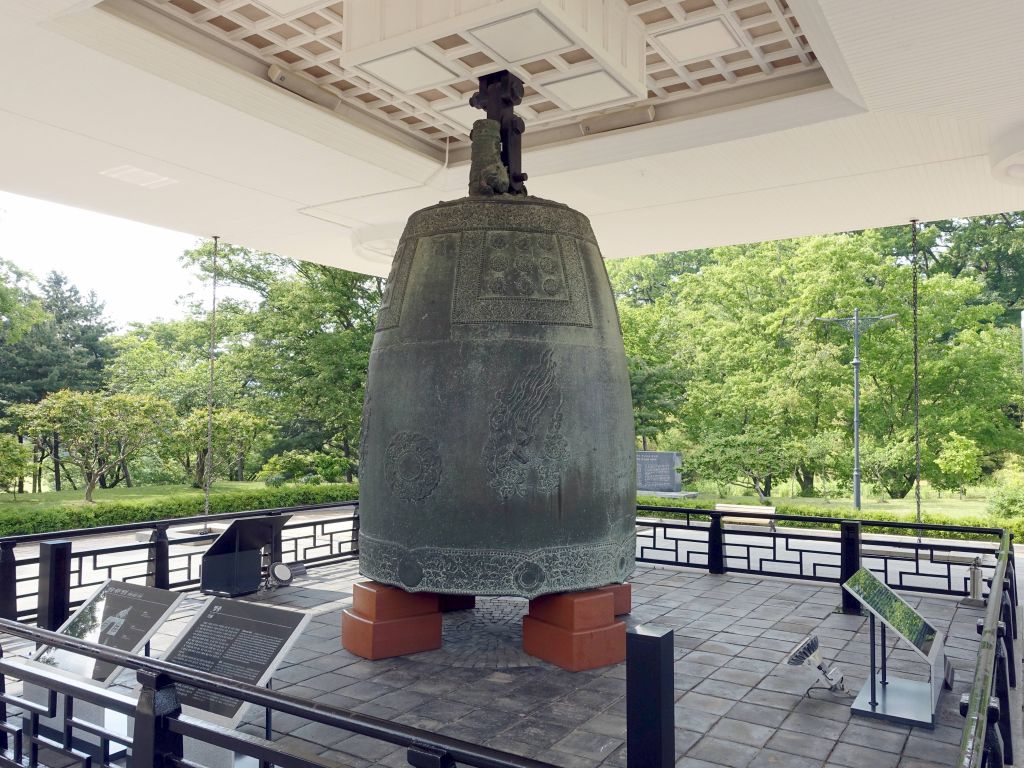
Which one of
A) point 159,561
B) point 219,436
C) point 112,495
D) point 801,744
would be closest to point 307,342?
point 219,436

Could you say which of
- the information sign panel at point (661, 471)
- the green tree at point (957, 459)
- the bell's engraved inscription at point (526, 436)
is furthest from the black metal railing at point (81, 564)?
the green tree at point (957, 459)

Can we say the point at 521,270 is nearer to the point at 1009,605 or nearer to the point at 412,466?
the point at 412,466

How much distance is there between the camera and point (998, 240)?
84.8 feet

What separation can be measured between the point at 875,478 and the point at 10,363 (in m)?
27.4

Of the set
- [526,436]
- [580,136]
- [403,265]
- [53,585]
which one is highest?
[580,136]

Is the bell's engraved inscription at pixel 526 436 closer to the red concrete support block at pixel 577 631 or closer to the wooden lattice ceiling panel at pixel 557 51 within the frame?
the red concrete support block at pixel 577 631

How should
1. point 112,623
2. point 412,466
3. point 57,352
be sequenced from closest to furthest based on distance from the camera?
point 112,623 < point 412,466 < point 57,352

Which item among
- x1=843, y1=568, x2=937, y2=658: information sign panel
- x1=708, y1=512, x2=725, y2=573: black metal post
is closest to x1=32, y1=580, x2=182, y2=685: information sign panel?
x1=843, y1=568, x2=937, y2=658: information sign panel

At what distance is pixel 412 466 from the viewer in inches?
214

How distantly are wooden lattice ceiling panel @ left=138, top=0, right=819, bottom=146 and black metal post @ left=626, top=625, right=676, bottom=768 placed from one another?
4.55 m

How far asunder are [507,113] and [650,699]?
4.35m

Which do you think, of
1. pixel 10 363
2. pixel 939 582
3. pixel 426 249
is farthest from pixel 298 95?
pixel 10 363

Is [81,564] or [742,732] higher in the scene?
[81,564]

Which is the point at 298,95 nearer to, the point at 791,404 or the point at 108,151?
the point at 108,151
